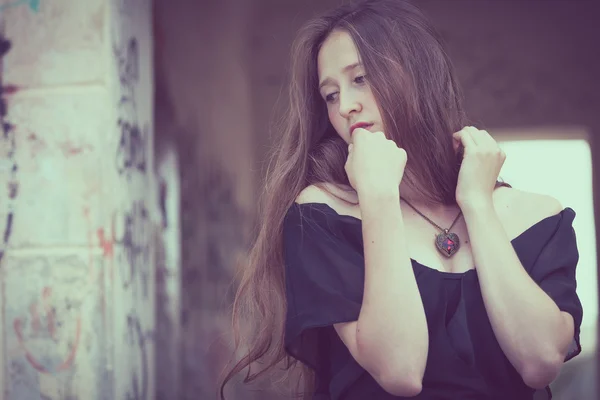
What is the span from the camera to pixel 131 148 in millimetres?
2580

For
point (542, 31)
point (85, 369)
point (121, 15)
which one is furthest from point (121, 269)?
point (542, 31)

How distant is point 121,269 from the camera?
247cm

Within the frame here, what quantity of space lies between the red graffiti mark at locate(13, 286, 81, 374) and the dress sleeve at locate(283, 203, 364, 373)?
1.19m

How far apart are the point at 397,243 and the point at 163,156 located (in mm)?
2979

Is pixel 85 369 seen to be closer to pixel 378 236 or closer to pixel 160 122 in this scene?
pixel 378 236

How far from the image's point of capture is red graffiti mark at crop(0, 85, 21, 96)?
8.25ft

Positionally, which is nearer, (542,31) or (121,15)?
(121,15)

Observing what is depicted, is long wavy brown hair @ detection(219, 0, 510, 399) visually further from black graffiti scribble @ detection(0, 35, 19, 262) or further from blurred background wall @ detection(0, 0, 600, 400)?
black graffiti scribble @ detection(0, 35, 19, 262)

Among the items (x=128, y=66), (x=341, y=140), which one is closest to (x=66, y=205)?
(x=128, y=66)

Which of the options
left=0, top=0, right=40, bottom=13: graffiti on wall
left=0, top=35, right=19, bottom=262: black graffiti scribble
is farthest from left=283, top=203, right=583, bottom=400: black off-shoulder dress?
left=0, top=0, right=40, bottom=13: graffiti on wall

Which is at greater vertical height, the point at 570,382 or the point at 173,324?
the point at 173,324

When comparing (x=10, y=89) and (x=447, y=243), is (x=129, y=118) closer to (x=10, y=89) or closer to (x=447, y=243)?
(x=10, y=89)

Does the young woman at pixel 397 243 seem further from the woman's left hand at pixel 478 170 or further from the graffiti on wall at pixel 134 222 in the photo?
the graffiti on wall at pixel 134 222

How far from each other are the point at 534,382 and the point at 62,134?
1883 millimetres
